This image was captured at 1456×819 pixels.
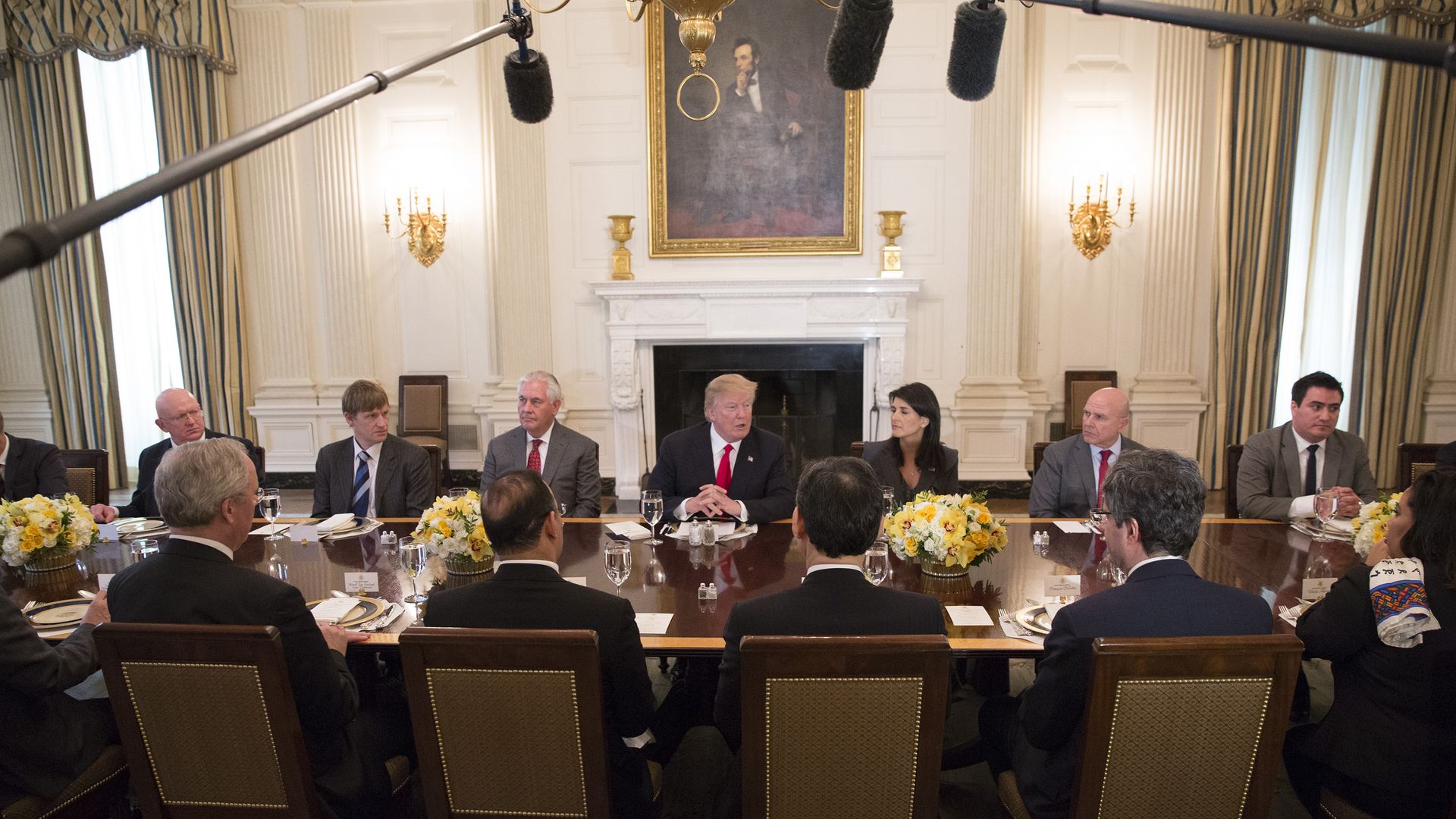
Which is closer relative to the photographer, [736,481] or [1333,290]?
[736,481]

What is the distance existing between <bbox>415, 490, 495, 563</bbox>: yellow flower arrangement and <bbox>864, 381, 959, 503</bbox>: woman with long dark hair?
1.80 meters

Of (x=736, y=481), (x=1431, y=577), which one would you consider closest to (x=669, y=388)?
(x=736, y=481)

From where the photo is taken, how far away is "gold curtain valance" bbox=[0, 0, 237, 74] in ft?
22.0

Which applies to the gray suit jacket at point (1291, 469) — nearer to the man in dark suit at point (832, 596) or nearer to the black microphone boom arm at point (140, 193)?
the man in dark suit at point (832, 596)

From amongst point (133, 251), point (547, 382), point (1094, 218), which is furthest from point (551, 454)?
point (133, 251)

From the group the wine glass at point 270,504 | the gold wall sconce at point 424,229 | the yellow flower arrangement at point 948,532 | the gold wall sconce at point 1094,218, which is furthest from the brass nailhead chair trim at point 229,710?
the gold wall sconce at point 1094,218

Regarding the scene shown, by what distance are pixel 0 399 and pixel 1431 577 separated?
9585 mm

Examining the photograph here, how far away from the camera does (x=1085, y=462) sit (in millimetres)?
3811

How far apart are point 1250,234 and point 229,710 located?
709cm

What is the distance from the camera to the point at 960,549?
265cm

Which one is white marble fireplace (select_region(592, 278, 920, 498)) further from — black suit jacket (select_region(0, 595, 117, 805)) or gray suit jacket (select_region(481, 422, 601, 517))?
black suit jacket (select_region(0, 595, 117, 805))

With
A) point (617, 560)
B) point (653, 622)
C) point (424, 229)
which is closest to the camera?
point (653, 622)

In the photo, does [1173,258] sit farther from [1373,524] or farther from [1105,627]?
[1105,627]

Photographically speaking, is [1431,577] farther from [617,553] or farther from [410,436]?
[410,436]
